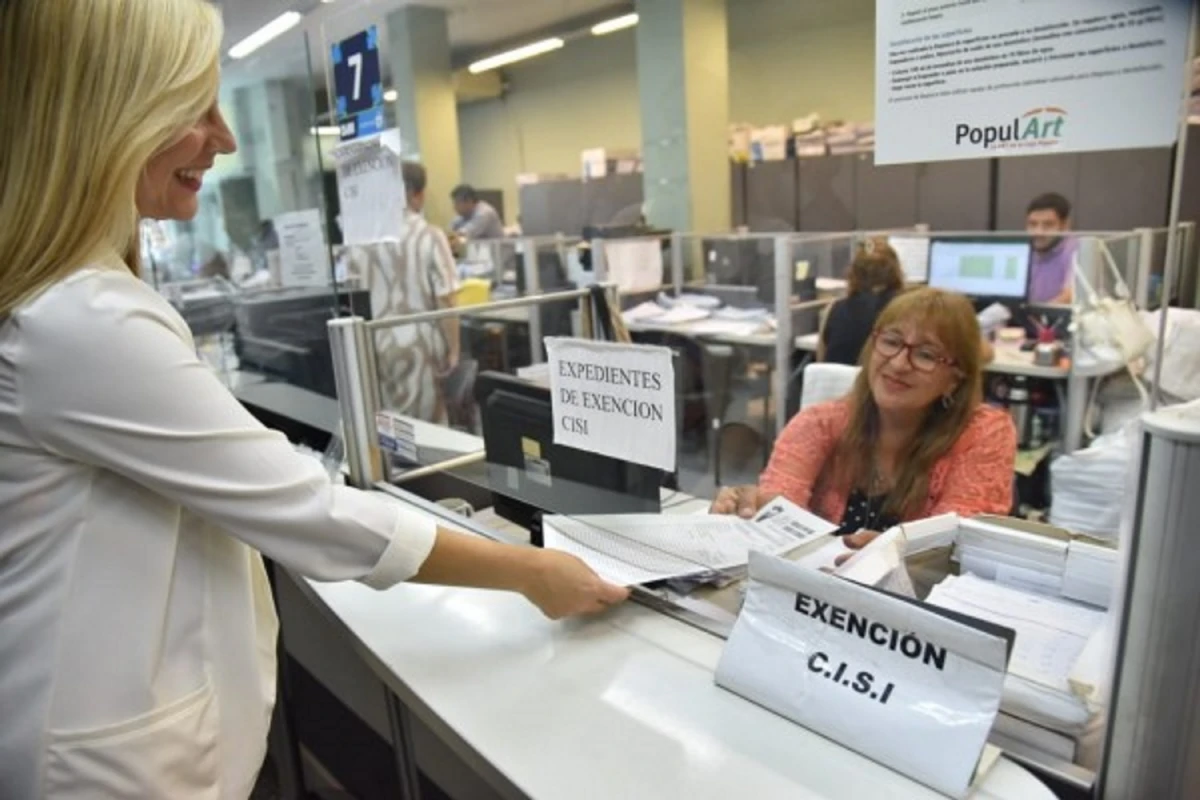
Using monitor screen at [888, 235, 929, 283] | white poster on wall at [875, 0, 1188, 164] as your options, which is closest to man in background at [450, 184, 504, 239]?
monitor screen at [888, 235, 929, 283]

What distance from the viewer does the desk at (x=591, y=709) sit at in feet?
2.44

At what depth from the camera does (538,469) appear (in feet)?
4.56

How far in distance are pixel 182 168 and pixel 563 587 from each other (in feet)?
1.93

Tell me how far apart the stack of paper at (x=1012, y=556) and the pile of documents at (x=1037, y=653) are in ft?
0.05

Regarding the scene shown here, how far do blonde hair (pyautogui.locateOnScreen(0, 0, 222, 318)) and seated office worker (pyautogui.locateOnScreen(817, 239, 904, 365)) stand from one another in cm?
298

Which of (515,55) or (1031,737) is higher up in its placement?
(515,55)

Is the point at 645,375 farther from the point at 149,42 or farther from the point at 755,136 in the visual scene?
the point at 755,136

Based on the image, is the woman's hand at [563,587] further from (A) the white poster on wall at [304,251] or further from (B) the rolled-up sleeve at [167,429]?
(A) the white poster on wall at [304,251]

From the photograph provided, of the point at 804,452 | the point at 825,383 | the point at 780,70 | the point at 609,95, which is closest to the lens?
the point at 804,452

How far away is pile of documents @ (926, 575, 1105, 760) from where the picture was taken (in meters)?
0.76

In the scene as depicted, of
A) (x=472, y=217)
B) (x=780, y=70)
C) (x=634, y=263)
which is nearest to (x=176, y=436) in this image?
(x=634, y=263)

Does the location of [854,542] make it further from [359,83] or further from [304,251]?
[304,251]

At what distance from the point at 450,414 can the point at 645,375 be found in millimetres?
1592

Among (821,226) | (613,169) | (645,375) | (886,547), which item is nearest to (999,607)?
(886,547)
